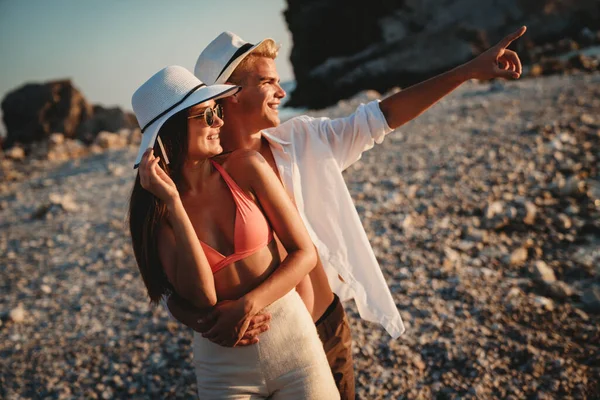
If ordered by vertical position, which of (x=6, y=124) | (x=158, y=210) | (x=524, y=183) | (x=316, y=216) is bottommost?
(x=524, y=183)

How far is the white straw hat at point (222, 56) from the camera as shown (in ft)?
7.29

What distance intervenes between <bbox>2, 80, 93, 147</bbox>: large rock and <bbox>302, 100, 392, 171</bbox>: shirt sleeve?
2698cm

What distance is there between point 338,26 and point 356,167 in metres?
42.7

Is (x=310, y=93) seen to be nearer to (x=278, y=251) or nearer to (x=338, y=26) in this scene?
(x=338, y=26)

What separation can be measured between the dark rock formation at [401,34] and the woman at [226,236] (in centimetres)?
2567

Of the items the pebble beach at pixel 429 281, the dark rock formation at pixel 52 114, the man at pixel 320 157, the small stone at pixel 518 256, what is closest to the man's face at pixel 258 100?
the man at pixel 320 157

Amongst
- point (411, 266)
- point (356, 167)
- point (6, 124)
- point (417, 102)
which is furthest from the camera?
point (6, 124)

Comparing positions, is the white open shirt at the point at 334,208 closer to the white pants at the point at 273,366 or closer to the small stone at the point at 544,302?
the white pants at the point at 273,366

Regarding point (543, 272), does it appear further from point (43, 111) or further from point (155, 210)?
point (43, 111)

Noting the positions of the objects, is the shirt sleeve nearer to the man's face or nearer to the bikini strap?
the man's face

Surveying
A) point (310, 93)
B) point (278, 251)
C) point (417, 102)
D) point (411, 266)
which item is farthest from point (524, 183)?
point (310, 93)

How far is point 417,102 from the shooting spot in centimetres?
214

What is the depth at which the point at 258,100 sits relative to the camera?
227 centimetres

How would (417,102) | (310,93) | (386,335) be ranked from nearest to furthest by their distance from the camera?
(417,102), (386,335), (310,93)
